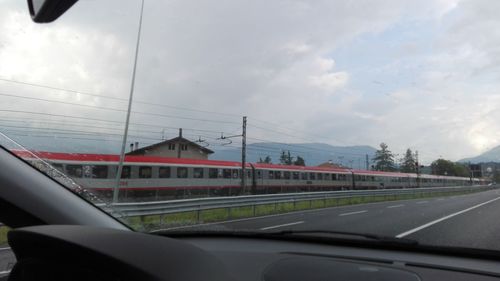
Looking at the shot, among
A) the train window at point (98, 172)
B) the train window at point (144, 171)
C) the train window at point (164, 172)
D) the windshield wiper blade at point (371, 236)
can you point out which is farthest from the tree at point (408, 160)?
the train window at point (164, 172)

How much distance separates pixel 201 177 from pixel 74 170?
930 inches

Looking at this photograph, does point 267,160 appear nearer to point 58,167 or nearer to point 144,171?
point 144,171

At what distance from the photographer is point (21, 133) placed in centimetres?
261

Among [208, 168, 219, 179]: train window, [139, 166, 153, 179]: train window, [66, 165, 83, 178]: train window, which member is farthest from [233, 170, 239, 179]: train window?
[66, 165, 83, 178]: train window

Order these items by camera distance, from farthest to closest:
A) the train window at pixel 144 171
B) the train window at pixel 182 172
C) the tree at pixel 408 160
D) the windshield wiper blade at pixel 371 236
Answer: the train window at pixel 182 172
the train window at pixel 144 171
the tree at pixel 408 160
the windshield wiper blade at pixel 371 236

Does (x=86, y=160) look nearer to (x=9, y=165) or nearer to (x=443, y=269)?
(x=9, y=165)

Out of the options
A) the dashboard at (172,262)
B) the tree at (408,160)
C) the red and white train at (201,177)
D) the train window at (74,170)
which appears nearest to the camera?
the dashboard at (172,262)

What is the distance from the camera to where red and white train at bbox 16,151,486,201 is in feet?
10.1

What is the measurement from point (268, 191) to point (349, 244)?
29080mm

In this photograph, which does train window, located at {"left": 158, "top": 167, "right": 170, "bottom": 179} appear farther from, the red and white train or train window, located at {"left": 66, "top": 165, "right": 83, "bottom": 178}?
train window, located at {"left": 66, "top": 165, "right": 83, "bottom": 178}

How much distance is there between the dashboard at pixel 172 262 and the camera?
1.33 metres

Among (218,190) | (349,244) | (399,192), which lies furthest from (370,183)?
(349,244)

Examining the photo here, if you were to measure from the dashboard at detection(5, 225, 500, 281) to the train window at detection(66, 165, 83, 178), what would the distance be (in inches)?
47.5

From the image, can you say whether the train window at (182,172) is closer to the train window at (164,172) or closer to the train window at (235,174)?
the train window at (164,172)
